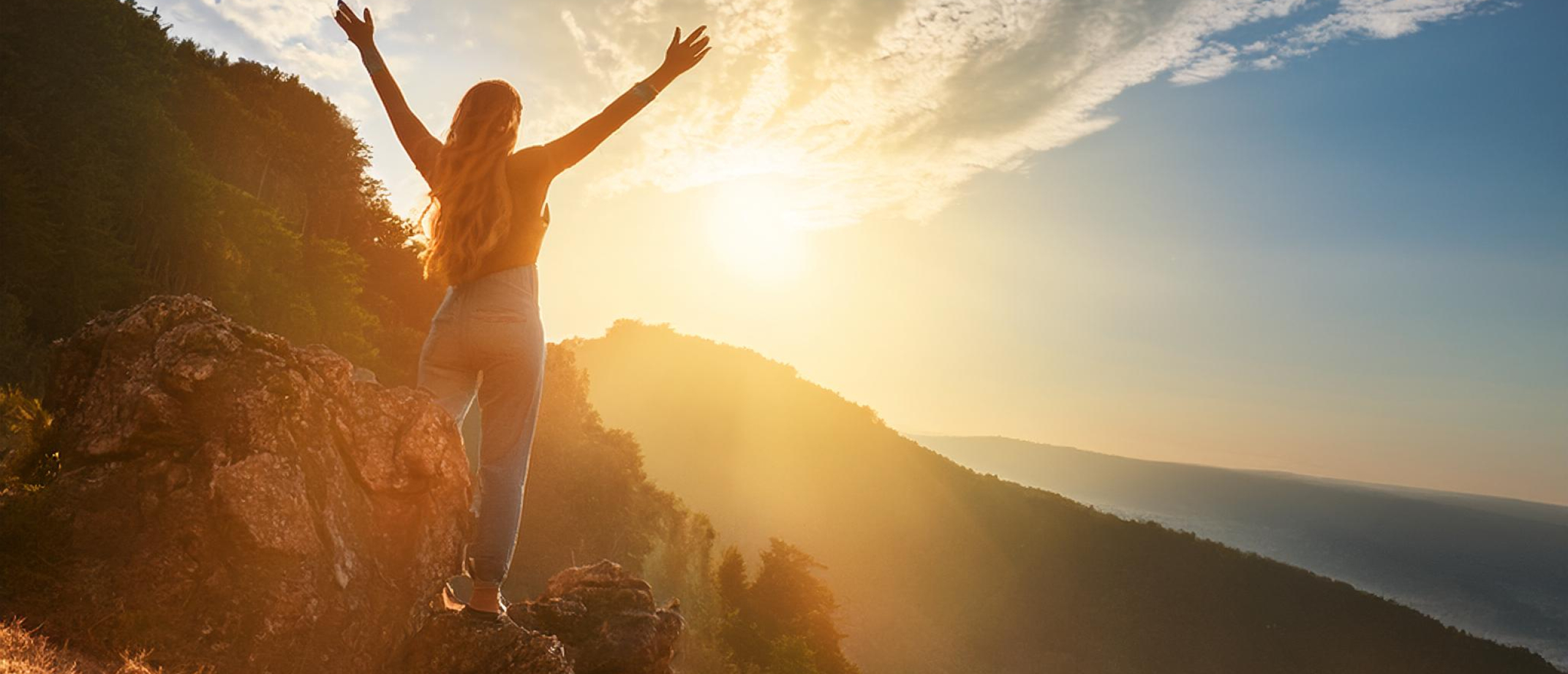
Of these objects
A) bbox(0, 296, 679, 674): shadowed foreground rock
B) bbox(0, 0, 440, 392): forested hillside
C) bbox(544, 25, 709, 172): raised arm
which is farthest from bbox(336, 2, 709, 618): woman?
bbox(0, 0, 440, 392): forested hillside

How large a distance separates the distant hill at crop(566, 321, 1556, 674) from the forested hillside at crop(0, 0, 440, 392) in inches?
1668

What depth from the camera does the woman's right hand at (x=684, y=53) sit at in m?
4.48

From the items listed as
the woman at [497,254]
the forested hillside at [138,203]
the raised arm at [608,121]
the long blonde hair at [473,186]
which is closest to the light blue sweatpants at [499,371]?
the woman at [497,254]

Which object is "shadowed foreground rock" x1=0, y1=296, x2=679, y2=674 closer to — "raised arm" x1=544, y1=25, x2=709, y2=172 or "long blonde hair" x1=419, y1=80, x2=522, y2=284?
"long blonde hair" x1=419, y1=80, x2=522, y2=284

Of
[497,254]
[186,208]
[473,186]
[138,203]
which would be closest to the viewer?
[473,186]

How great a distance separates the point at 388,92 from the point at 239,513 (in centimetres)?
292

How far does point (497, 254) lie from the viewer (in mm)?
4246

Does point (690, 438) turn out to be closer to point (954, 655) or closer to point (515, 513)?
point (954, 655)

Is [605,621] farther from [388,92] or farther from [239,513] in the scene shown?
[388,92]

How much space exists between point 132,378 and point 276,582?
5.83 ft

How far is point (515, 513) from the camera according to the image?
4.41 meters

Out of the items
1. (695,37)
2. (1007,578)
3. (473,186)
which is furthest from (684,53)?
(1007,578)

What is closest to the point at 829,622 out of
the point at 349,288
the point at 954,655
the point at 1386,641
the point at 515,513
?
the point at 349,288

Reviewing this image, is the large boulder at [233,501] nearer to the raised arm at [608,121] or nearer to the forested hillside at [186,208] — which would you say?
the raised arm at [608,121]
